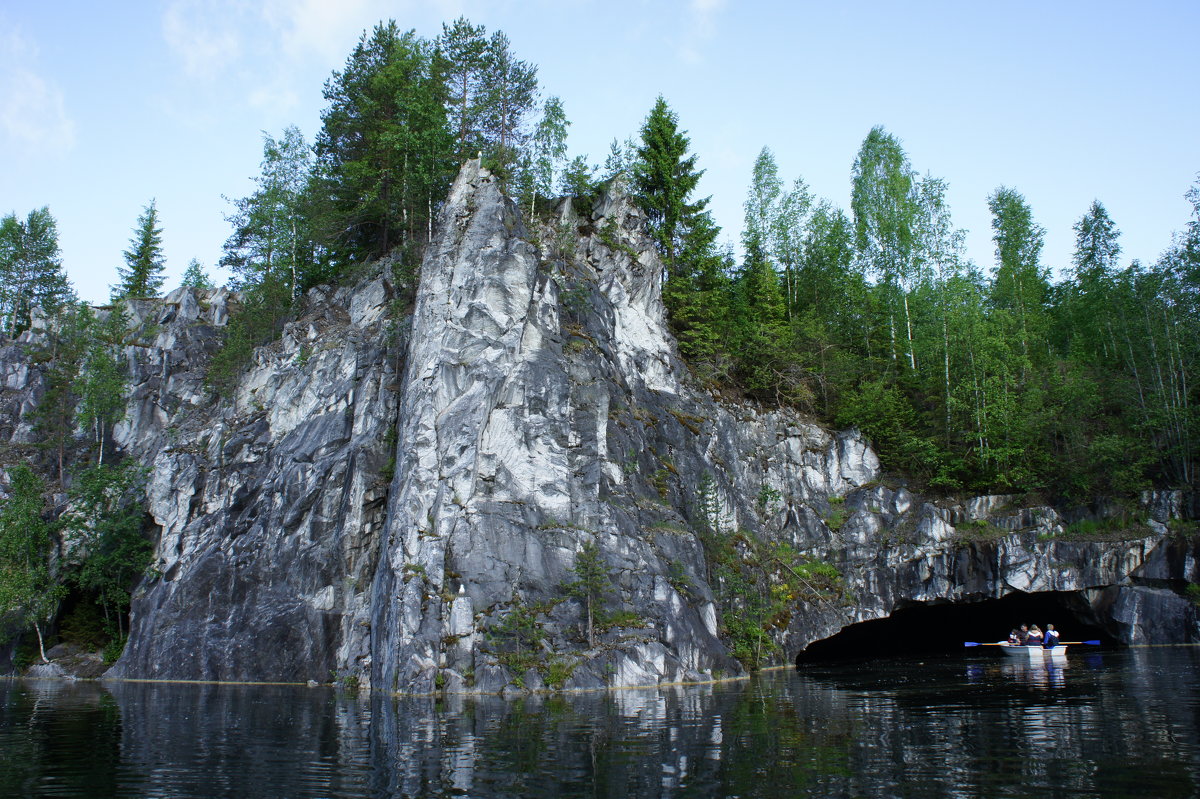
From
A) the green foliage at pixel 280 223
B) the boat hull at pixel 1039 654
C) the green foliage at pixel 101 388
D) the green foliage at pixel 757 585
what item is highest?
the green foliage at pixel 280 223

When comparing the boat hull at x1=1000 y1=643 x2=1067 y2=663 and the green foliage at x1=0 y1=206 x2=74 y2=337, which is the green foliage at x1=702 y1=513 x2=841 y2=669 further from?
the green foliage at x1=0 y1=206 x2=74 y2=337

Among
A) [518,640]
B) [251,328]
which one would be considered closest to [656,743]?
[518,640]

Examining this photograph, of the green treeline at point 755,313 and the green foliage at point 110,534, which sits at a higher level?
the green treeline at point 755,313

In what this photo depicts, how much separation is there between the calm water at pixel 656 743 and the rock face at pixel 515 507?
402 centimetres

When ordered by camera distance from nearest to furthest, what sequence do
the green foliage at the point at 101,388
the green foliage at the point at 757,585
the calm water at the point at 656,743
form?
the calm water at the point at 656,743 < the green foliage at the point at 757,585 < the green foliage at the point at 101,388

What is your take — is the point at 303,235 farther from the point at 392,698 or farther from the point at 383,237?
the point at 392,698

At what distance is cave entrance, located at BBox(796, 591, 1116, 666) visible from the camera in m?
43.1

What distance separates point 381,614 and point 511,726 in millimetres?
13403

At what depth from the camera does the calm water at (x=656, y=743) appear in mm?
11500

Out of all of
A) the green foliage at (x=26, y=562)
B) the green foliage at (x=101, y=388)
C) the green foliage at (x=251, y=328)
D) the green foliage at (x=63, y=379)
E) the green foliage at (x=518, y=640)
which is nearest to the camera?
the green foliage at (x=518, y=640)

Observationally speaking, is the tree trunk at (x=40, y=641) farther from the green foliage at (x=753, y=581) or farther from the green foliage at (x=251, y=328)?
the green foliage at (x=753, y=581)

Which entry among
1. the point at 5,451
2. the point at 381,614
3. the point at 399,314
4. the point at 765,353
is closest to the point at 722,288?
the point at 765,353

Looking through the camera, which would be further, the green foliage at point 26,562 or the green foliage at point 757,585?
the green foliage at point 26,562

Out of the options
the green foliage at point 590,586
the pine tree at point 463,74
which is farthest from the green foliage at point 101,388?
the green foliage at point 590,586
